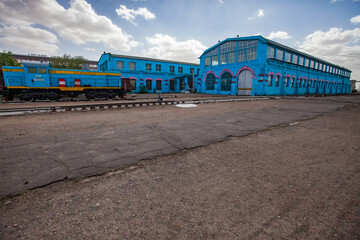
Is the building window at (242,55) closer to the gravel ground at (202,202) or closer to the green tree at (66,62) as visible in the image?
the gravel ground at (202,202)

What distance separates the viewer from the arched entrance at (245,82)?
2308 centimetres

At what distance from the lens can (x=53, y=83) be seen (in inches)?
523

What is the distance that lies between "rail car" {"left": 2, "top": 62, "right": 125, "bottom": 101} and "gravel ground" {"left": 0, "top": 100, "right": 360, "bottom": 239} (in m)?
14.6

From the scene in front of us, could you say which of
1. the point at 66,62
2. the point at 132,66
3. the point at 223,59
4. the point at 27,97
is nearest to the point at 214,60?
the point at 223,59

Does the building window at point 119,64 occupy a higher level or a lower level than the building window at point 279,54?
lower

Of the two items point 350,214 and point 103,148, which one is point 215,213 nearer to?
point 350,214

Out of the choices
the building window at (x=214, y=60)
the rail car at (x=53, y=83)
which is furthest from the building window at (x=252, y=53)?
the rail car at (x=53, y=83)

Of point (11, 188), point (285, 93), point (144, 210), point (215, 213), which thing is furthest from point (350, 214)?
point (285, 93)

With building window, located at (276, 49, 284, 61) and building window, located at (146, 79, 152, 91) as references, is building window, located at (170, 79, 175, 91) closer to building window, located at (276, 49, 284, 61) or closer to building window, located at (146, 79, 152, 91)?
building window, located at (146, 79, 152, 91)

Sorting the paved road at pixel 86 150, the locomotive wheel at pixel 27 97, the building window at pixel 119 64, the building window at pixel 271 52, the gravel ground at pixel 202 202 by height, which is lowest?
the gravel ground at pixel 202 202

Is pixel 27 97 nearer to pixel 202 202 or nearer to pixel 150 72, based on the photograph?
pixel 202 202

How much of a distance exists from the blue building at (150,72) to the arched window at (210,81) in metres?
3.98

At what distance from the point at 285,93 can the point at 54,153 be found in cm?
3025

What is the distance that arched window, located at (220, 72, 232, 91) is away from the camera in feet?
84.3
